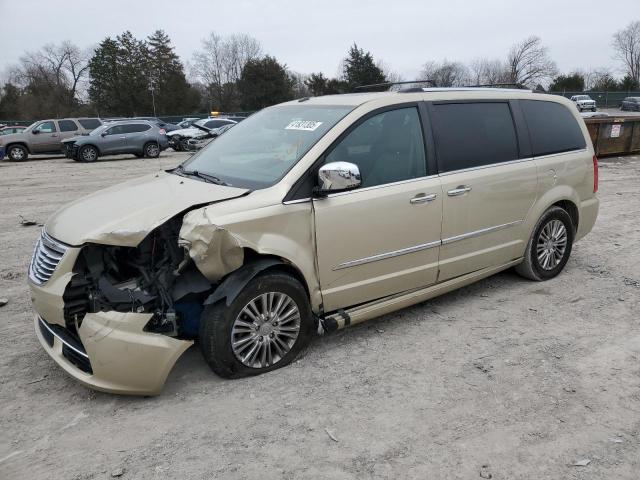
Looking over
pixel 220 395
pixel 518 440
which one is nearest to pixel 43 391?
pixel 220 395

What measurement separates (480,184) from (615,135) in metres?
13.4

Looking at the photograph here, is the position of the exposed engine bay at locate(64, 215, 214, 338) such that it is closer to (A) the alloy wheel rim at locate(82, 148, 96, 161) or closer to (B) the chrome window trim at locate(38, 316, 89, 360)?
(B) the chrome window trim at locate(38, 316, 89, 360)

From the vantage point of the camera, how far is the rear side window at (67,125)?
77.1 feet

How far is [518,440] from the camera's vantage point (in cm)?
286

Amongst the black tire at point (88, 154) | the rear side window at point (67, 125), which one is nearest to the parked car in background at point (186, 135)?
the rear side window at point (67, 125)

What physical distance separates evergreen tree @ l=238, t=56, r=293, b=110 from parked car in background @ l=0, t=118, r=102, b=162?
1468 inches

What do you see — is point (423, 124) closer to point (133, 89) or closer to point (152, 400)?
point (152, 400)

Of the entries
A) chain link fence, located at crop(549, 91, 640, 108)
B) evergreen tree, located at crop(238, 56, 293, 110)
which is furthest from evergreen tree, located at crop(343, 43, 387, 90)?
chain link fence, located at crop(549, 91, 640, 108)

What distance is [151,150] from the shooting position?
22484 mm

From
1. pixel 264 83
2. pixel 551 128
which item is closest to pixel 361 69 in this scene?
pixel 264 83

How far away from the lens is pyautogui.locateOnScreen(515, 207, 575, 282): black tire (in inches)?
200

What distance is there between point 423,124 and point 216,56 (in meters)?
86.0

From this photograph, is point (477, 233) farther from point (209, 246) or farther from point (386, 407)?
point (209, 246)

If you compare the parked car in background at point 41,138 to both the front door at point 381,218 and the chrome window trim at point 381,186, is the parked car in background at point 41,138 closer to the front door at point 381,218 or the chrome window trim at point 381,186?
the front door at point 381,218
